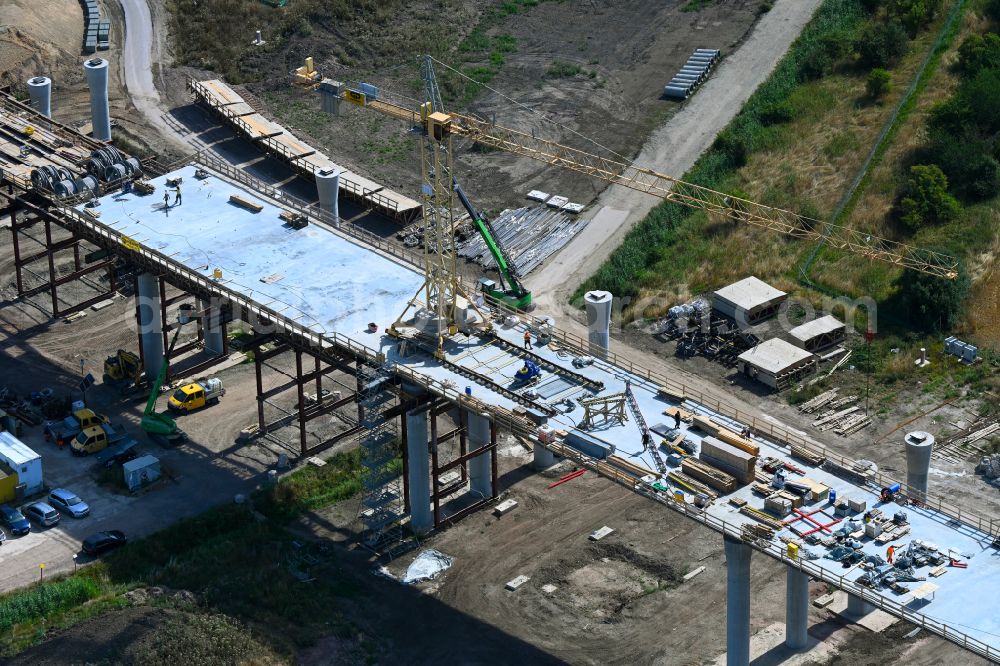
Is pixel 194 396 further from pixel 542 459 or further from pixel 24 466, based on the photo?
pixel 542 459

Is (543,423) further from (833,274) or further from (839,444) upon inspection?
(833,274)

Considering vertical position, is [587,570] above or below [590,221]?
below

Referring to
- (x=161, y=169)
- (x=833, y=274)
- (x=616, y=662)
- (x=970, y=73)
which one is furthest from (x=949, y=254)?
(x=161, y=169)

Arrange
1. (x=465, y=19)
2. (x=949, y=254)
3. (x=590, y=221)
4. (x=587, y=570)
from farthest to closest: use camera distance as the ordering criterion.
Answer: (x=465, y=19) → (x=590, y=221) → (x=949, y=254) → (x=587, y=570)

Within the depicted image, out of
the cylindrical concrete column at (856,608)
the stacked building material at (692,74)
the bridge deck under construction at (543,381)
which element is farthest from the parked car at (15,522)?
the stacked building material at (692,74)

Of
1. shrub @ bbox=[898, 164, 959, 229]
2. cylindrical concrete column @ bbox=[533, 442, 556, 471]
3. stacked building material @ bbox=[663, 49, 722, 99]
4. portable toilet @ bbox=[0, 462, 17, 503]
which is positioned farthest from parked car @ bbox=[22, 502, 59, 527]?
stacked building material @ bbox=[663, 49, 722, 99]

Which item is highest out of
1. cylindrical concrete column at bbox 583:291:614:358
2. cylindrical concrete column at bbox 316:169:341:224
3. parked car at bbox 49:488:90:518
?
cylindrical concrete column at bbox 316:169:341:224

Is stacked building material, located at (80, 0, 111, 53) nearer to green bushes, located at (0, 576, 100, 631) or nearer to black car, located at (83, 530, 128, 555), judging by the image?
black car, located at (83, 530, 128, 555)
